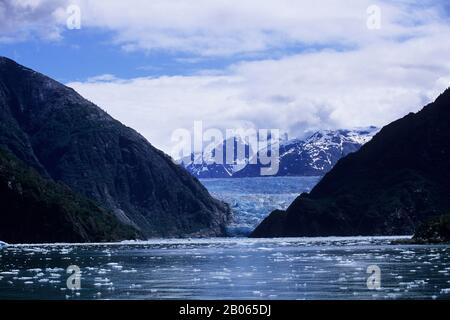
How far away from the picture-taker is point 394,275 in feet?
192
